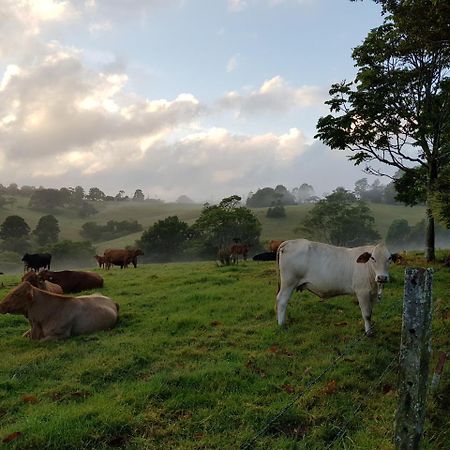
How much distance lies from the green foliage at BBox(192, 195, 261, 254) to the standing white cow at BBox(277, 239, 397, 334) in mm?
55331

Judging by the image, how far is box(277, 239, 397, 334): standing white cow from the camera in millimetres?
9328

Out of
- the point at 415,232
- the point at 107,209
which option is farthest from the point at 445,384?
the point at 107,209

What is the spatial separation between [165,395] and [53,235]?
10606 cm

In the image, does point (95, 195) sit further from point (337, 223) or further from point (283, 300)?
point (283, 300)

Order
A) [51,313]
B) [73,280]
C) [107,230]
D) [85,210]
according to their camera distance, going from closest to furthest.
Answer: [51,313], [73,280], [107,230], [85,210]

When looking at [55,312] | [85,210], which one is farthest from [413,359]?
[85,210]

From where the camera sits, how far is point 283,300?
9852mm

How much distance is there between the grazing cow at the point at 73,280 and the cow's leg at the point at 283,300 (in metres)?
9.19

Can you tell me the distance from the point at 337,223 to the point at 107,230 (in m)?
71.5

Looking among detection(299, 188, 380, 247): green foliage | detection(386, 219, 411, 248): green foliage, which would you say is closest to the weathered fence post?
detection(299, 188, 380, 247): green foliage

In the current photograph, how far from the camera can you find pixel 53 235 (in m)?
105

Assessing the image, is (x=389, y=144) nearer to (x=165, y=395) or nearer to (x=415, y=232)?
(x=165, y=395)

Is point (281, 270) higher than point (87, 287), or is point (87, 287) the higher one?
point (281, 270)

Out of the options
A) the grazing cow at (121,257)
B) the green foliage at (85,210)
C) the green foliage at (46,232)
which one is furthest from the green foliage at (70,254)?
the green foliage at (85,210)
